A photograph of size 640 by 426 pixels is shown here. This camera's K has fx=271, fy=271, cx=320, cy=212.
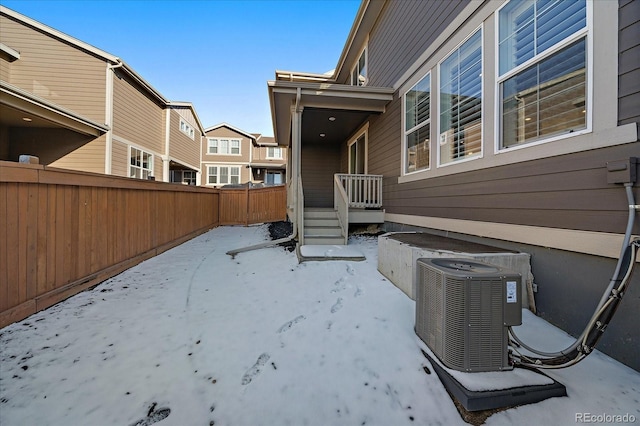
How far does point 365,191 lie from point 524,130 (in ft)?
12.3

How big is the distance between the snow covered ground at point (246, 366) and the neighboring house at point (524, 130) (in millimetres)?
635

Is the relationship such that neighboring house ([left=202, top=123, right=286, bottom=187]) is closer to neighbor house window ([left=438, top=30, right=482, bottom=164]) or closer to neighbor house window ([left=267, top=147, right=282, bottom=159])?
neighbor house window ([left=267, top=147, right=282, bottom=159])

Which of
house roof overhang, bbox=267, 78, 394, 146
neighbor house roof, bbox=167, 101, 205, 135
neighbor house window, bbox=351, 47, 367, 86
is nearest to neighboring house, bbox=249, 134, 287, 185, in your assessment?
neighbor house roof, bbox=167, 101, 205, 135

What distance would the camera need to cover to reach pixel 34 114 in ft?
24.4

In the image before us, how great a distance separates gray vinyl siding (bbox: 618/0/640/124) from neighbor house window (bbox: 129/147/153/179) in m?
13.1

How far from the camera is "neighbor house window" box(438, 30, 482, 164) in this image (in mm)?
3471

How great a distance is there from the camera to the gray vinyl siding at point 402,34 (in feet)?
14.0

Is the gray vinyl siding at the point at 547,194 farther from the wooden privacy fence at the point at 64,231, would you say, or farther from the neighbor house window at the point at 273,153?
the neighbor house window at the point at 273,153

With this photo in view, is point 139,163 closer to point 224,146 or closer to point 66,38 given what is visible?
point 66,38

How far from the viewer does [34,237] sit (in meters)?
2.52

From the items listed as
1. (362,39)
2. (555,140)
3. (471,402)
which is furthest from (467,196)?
(362,39)

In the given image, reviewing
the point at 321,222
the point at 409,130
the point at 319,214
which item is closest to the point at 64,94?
the point at 319,214

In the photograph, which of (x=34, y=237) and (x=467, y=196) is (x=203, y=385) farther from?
(x=467, y=196)

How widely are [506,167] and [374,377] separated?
2589 millimetres
